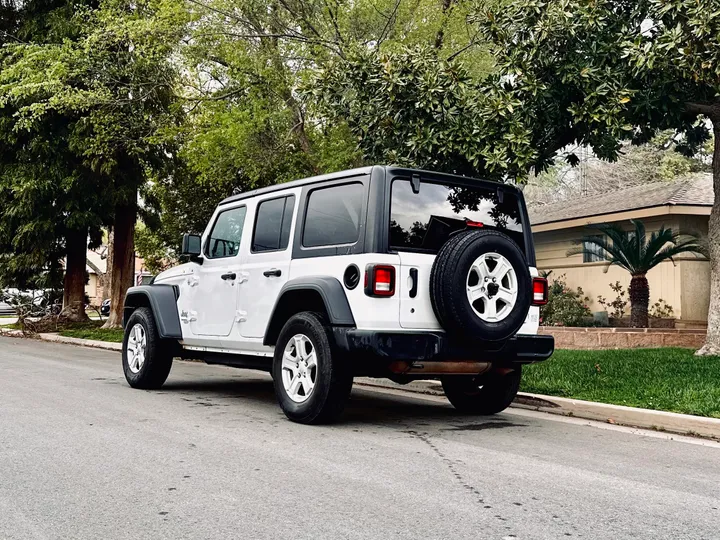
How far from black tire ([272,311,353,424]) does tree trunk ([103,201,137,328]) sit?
1840 cm

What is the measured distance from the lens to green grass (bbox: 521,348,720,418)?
350 inches

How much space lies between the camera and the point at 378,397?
10.2 meters

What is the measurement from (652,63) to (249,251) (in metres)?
6.12

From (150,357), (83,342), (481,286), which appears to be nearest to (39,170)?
(83,342)

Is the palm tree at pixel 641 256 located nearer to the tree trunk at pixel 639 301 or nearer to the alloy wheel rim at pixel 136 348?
the tree trunk at pixel 639 301

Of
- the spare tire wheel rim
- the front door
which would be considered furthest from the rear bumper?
the front door

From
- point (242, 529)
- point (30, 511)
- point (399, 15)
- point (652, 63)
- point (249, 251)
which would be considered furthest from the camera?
point (399, 15)

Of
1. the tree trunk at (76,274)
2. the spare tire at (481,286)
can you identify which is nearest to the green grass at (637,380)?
the spare tire at (481,286)

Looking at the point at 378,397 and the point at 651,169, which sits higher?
the point at 651,169

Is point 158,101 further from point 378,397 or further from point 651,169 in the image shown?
point 651,169

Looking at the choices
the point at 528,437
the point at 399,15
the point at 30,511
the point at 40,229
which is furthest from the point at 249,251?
the point at 40,229

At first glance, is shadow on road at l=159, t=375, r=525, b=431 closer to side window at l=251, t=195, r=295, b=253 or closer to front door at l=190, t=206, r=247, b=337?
front door at l=190, t=206, r=247, b=337

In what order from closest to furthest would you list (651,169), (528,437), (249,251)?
(528,437) → (249,251) → (651,169)

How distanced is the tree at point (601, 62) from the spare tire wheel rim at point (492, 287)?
5.06 metres
